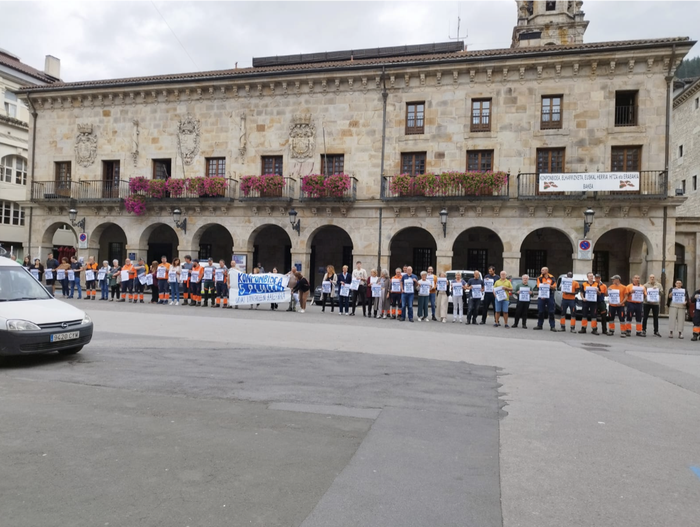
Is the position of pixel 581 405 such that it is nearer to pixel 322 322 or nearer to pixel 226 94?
pixel 322 322

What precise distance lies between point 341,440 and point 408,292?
41.6ft

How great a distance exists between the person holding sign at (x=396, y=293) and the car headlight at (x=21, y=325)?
11.6 metres

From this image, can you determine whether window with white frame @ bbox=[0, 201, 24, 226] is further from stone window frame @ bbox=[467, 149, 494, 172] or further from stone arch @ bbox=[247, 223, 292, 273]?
stone window frame @ bbox=[467, 149, 494, 172]

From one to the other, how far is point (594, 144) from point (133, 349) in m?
20.8

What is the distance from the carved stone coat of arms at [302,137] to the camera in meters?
26.0

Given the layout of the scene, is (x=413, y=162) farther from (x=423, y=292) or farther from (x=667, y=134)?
(x=667, y=134)

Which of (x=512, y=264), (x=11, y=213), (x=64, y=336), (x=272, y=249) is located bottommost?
(x=64, y=336)

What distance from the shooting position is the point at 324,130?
84.7ft

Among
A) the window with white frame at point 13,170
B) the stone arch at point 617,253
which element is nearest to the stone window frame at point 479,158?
the stone arch at point 617,253

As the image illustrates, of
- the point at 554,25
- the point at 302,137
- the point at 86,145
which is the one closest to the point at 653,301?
the point at 302,137

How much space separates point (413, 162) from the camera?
987 inches

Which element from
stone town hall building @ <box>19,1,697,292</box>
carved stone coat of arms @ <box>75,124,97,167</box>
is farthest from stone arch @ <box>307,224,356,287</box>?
carved stone coat of arms @ <box>75,124,97,167</box>

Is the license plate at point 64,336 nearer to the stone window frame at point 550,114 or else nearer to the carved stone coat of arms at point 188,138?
the carved stone coat of arms at point 188,138

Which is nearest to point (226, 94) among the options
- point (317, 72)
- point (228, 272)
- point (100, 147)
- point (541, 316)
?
point (317, 72)
